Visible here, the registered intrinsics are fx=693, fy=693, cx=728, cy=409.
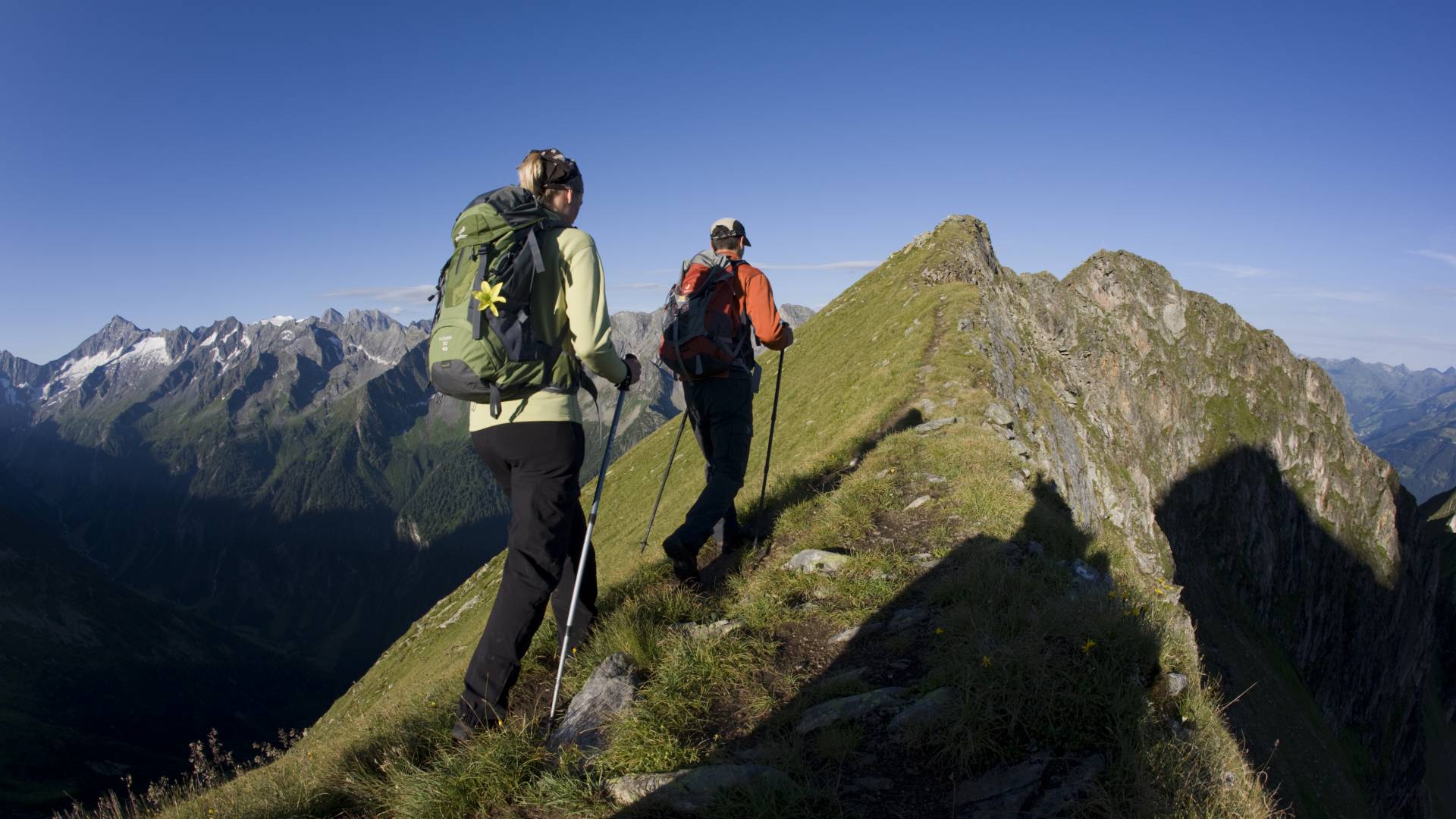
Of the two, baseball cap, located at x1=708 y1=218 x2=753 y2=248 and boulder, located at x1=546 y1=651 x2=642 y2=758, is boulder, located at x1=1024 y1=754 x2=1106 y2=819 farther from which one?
baseball cap, located at x1=708 y1=218 x2=753 y2=248

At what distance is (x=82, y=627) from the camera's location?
186375 millimetres

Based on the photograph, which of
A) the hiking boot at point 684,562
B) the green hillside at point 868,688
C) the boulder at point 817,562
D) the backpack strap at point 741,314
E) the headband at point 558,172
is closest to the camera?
the green hillside at point 868,688

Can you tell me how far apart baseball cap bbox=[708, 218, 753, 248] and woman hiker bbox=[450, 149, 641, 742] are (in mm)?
3797

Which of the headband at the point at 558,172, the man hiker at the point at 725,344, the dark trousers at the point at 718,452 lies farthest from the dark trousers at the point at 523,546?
the man hiker at the point at 725,344

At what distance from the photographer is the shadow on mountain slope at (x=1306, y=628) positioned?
70.2 metres

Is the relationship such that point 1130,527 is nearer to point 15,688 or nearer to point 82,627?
point 15,688

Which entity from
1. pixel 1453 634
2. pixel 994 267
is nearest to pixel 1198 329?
pixel 994 267

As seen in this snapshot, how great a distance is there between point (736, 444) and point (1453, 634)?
221 meters

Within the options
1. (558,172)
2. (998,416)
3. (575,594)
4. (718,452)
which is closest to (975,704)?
(575,594)

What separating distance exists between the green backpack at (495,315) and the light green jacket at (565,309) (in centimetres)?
8

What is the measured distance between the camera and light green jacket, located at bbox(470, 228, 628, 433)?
5254 millimetres

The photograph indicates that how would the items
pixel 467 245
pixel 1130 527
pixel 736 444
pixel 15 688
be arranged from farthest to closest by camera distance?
pixel 15 688 → pixel 1130 527 → pixel 736 444 → pixel 467 245

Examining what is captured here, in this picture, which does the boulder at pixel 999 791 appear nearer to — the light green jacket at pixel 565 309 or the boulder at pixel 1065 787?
the boulder at pixel 1065 787

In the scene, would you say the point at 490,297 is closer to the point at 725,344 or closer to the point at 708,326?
the point at 708,326
